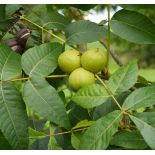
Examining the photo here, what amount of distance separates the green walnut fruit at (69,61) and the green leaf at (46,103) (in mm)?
110

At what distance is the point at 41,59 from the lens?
1181 mm

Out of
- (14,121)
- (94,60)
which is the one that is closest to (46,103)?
(14,121)

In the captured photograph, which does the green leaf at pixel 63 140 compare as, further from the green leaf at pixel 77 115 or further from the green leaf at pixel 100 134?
the green leaf at pixel 100 134

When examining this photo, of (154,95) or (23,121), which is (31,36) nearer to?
(23,121)

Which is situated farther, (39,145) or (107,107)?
(39,145)

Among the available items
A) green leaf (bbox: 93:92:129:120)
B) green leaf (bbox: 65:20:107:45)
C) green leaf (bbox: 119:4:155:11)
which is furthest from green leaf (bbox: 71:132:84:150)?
green leaf (bbox: 119:4:155:11)

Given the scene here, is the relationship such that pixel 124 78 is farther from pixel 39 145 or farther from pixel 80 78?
pixel 39 145

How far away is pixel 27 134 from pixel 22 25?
0.48 meters

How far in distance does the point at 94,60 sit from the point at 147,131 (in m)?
0.28

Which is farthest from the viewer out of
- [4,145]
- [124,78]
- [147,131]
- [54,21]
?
[54,21]

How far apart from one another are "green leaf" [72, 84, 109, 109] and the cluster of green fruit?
7 cm

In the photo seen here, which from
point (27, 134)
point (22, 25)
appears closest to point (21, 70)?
point (27, 134)

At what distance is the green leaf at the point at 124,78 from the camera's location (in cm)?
111

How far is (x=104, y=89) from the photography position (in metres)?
1.10
